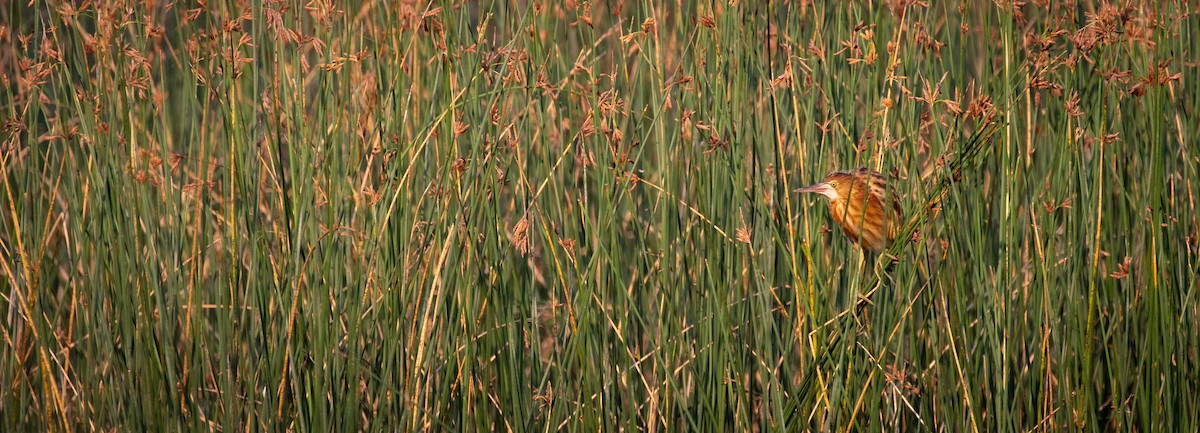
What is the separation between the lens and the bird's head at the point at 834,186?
7.31ft

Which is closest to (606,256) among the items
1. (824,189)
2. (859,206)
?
(824,189)

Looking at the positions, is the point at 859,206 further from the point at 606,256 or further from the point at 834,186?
the point at 606,256

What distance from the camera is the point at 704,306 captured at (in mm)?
2566

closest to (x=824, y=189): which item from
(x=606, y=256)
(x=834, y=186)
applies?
(x=834, y=186)

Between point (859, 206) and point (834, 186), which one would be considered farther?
point (859, 206)

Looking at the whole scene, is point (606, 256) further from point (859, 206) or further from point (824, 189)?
point (859, 206)

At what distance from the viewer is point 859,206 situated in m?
2.36

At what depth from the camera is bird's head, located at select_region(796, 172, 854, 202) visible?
2229 millimetres

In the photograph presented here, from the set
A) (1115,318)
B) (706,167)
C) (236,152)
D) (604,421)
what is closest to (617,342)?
(604,421)

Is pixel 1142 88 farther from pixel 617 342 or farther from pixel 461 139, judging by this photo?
pixel 461 139

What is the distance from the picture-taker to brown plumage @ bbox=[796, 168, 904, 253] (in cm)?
223

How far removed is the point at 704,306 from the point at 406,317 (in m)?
0.65

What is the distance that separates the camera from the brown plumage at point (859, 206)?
7.31 feet

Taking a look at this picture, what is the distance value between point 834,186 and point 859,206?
0.45 ft
